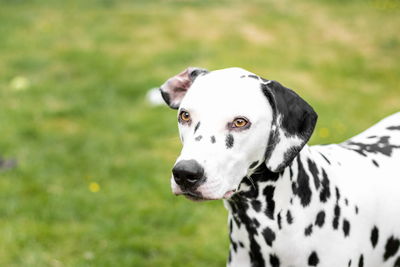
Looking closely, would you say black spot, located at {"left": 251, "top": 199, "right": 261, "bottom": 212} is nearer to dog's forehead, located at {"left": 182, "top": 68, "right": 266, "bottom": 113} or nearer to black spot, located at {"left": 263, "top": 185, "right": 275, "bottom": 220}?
black spot, located at {"left": 263, "top": 185, "right": 275, "bottom": 220}

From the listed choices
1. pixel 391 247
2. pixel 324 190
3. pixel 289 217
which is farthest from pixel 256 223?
pixel 391 247

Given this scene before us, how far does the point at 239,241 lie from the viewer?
10.5 ft

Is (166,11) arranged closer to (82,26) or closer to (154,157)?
(82,26)

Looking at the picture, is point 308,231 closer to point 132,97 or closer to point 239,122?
point 239,122

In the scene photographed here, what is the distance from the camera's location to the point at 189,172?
2664 mm

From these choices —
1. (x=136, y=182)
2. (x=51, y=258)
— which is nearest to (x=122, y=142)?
(x=136, y=182)

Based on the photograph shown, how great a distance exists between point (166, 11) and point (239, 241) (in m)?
8.80

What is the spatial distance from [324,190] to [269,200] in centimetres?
31

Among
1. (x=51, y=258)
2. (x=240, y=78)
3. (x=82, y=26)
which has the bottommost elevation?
(x=51, y=258)

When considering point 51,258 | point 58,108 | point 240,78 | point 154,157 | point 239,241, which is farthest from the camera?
point 58,108

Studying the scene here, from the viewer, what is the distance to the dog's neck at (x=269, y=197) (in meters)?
2.99

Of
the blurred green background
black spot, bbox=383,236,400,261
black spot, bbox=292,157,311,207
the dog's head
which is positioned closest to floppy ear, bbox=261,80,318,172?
the dog's head

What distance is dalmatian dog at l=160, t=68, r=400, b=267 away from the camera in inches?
109

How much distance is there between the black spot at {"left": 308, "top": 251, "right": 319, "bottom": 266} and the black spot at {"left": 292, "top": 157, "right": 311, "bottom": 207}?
24 cm
